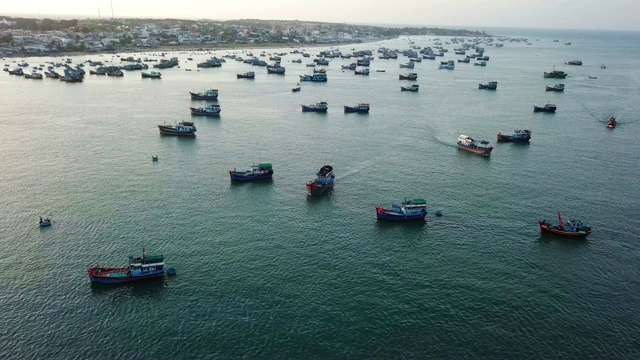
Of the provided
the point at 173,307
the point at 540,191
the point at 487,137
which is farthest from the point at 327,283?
the point at 487,137

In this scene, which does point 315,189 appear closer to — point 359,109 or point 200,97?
point 359,109

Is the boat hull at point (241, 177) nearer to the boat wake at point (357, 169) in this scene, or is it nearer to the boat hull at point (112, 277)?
the boat wake at point (357, 169)

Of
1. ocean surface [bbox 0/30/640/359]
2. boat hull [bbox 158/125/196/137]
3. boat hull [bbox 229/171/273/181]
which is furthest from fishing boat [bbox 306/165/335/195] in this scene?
boat hull [bbox 158/125/196/137]

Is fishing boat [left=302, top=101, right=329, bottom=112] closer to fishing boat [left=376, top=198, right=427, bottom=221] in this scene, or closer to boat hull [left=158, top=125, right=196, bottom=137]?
boat hull [left=158, top=125, right=196, bottom=137]

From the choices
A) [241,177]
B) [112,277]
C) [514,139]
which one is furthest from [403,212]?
[514,139]

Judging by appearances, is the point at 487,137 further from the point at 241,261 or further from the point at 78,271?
the point at 78,271

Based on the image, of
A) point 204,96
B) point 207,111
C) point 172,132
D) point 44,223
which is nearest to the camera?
point 44,223
